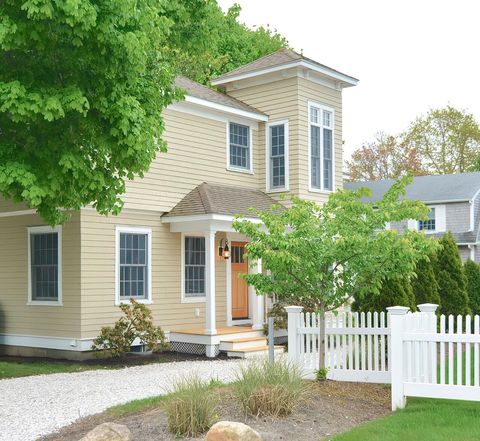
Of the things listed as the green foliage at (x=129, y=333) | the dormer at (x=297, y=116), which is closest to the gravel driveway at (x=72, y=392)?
the green foliage at (x=129, y=333)

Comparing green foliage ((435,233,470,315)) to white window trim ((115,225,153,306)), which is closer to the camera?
white window trim ((115,225,153,306))

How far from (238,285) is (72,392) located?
26.8 feet

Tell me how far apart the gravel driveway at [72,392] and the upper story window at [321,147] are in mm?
6886

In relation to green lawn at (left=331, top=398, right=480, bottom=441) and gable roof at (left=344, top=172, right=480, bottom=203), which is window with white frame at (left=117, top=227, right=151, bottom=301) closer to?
green lawn at (left=331, top=398, right=480, bottom=441)

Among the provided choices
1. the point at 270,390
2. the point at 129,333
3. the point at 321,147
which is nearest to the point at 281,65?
the point at 321,147

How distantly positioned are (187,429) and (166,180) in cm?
982

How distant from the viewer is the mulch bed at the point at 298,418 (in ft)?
23.6

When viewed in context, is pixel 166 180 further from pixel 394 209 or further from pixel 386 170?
pixel 386 170

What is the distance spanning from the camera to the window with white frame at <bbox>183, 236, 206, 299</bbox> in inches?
663

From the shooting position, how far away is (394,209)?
9852 mm

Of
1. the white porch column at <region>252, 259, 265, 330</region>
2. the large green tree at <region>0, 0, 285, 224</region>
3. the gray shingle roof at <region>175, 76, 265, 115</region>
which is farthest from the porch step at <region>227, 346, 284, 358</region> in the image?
the gray shingle roof at <region>175, 76, 265, 115</region>

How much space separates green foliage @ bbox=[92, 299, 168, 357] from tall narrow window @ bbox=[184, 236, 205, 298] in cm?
208

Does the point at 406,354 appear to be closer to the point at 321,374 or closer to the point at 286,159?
the point at 321,374

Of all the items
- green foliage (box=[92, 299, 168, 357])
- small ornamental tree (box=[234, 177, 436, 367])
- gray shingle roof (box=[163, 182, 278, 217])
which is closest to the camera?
small ornamental tree (box=[234, 177, 436, 367])
